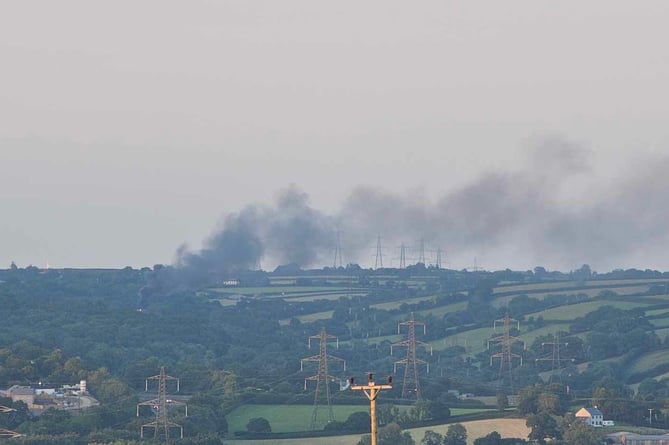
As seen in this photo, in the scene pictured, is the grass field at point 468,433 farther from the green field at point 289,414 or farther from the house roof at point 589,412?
the green field at point 289,414

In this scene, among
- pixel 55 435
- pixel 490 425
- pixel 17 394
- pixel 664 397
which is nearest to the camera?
pixel 55 435

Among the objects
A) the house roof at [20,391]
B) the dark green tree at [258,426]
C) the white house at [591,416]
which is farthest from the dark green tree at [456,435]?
the house roof at [20,391]

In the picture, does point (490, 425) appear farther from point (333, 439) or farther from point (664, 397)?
point (664, 397)

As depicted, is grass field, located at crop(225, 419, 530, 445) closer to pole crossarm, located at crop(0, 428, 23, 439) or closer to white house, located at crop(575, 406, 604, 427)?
white house, located at crop(575, 406, 604, 427)

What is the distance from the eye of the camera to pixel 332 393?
194m

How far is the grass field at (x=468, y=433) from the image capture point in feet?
521

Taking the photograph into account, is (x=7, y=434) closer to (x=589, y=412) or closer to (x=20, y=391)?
(x=20, y=391)

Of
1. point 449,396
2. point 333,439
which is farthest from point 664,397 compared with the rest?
point 333,439

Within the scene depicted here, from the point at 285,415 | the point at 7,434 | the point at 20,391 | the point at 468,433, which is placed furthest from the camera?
the point at 20,391

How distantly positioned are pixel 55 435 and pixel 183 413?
724 inches

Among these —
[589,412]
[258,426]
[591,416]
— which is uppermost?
[589,412]

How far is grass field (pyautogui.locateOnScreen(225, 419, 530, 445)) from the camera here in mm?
158875

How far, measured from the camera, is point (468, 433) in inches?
6467

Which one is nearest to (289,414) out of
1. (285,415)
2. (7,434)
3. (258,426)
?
(285,415)
